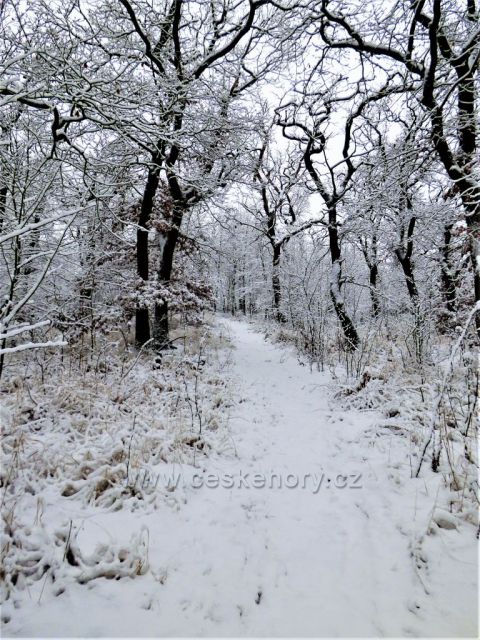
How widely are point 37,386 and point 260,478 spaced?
3.43m

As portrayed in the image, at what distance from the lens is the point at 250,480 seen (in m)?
3.21

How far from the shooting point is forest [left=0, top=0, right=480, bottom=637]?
6.24 feet

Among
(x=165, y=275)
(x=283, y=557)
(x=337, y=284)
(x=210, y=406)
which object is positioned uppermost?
(x=165, y=275)

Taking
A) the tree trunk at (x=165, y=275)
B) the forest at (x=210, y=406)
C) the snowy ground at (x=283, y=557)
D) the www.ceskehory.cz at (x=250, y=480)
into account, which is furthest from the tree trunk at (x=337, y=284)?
the www.ceskehory.cz at (x=250, y=480)

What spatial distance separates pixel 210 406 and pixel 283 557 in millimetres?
2836

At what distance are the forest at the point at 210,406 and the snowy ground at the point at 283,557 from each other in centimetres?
1

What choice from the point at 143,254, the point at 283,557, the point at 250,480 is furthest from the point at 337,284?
the point at 283,557

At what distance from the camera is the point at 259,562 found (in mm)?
2191

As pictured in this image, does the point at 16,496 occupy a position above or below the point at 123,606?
above

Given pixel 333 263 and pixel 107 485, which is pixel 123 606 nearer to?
pixel 107 485

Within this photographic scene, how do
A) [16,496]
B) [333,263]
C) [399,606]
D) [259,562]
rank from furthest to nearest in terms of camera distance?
[333,263] < [16,496] < [259,562] < [399,606]

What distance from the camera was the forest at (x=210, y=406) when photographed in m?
1.90

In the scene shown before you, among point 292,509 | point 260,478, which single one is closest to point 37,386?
point 260,478

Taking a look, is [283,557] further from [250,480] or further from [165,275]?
[165,275]
